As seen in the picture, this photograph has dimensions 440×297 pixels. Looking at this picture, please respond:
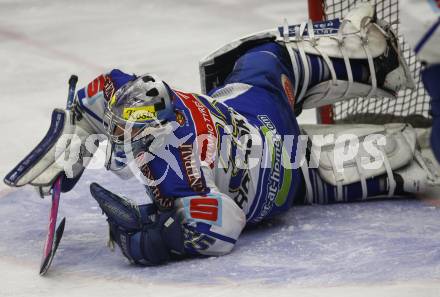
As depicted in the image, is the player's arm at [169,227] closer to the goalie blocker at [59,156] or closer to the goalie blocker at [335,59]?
the goalie blocker at [59,156]

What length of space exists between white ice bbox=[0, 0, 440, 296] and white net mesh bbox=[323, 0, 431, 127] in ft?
0.67

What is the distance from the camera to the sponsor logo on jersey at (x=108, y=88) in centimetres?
314

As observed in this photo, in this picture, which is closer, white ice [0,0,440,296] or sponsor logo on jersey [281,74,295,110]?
white ice [0,0,440,296]

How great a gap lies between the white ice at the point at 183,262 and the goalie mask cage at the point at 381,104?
0.19 m

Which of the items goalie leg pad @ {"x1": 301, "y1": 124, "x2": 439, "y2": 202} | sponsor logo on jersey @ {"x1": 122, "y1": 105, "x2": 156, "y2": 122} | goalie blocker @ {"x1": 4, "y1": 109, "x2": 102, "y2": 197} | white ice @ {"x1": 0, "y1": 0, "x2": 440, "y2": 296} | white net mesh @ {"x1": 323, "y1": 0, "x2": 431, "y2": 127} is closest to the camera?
white ice @ {"x1": 0, "y1": 0, "x2": 440, "y2": 296}

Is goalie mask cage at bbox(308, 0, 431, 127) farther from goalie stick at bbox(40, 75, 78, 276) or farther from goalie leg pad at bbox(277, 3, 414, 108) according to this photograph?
goalie stick at bbox(40, 75, 78, 276)

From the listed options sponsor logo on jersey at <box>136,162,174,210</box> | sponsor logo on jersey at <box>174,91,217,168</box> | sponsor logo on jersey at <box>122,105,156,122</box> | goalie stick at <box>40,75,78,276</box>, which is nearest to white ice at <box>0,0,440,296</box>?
goalie stick at <box>40,75,78,276</box>

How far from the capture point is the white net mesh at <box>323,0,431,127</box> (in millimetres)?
4035

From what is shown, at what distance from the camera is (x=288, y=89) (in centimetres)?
353

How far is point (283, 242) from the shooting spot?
311 cm

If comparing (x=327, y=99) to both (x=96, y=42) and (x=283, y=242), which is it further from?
(x=96, y=42)

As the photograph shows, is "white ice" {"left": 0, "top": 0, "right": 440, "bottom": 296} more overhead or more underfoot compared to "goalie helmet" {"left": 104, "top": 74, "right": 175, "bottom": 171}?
more underfoot

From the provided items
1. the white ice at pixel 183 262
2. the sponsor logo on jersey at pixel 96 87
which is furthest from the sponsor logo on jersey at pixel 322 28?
the sponsor logo on jersey at pixel 96 87

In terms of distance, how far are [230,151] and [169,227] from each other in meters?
0.29
